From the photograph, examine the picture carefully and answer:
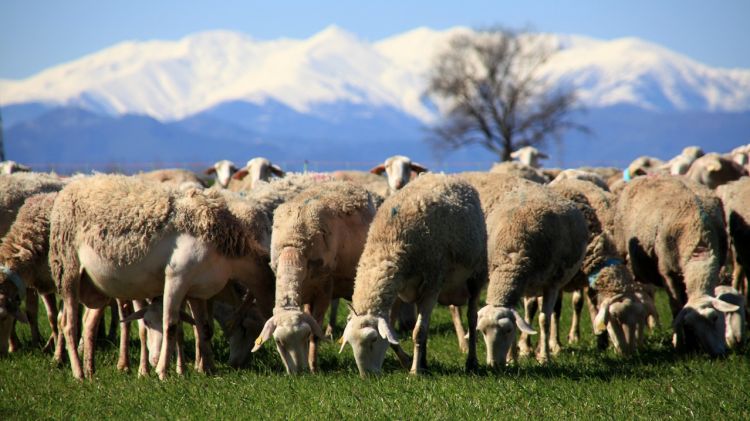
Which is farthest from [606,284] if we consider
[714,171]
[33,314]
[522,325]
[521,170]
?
[714,171]

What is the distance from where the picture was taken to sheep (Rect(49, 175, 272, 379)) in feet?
28.5

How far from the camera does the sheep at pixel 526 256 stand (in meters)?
8.81

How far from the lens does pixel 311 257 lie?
30.0ft

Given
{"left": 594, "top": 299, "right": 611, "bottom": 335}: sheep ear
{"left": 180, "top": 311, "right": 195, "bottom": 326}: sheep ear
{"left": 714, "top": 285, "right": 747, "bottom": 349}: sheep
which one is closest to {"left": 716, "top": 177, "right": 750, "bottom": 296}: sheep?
{"left": 714, "top": 285, "right": 747, "bottom": 349}: sheep

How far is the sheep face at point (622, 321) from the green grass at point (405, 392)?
0.48 meters

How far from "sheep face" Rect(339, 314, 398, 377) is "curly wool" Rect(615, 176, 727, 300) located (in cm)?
378

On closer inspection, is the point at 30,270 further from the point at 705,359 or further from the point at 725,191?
the point at 725,191

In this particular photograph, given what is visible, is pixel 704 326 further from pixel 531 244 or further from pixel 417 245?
pixel 417 245

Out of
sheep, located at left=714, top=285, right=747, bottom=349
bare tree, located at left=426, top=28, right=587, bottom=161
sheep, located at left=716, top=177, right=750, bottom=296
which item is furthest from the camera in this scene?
bare tree, located at left=426, top=28, right=587, bottom=161

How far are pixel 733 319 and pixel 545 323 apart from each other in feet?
6.72

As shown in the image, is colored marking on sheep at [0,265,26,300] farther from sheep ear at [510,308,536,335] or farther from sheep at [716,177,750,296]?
sheep at [716,177,750,296]

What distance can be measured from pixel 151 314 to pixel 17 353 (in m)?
2.21

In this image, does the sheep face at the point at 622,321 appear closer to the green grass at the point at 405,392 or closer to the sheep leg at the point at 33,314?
the green grass at the point at 405,392

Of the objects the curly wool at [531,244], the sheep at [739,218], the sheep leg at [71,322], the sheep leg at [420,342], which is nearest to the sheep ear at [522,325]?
the curly wool at [531,244]
